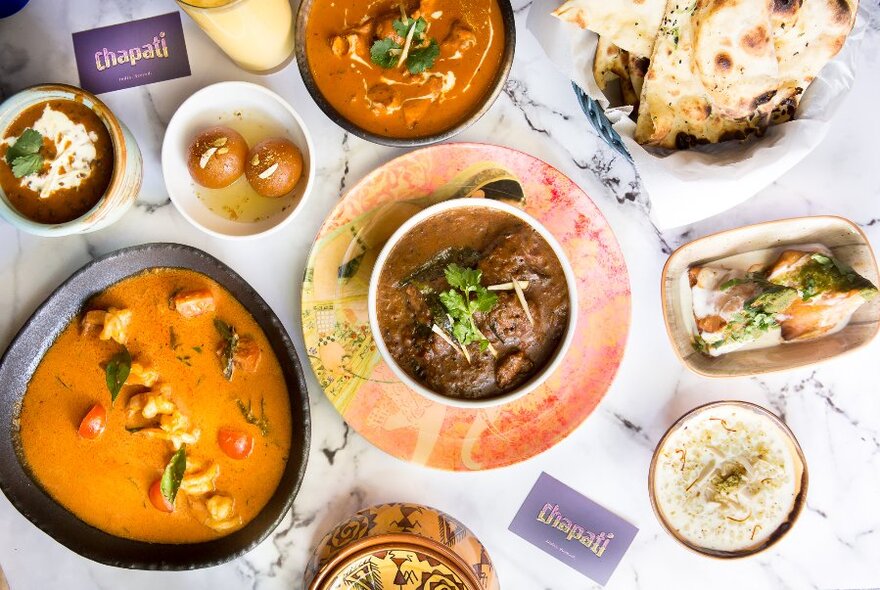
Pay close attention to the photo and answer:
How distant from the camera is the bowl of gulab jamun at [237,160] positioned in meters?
2.40

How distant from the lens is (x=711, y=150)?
2.47 meters

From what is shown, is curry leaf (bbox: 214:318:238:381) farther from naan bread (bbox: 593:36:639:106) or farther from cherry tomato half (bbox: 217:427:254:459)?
naan bread (bbox: 593:36:639:106)

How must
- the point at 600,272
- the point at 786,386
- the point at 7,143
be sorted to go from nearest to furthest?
the point at 7,143 → the point at 600,272 → the point at 786,386

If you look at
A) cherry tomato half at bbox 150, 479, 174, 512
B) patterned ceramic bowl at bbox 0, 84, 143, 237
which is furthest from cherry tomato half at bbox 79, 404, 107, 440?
patterned ceramic bowl at bbox 0, 84, 143, 237

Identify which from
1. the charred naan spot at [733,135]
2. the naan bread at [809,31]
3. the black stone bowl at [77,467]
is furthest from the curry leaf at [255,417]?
the naan bread at [809,31]

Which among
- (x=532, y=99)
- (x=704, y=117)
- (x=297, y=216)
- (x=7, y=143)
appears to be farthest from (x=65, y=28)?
(x=704, y=117)

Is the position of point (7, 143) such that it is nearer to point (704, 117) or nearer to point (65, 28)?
point (65, 28)

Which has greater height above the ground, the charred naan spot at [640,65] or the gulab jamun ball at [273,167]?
the charred naan spot at [640,65]

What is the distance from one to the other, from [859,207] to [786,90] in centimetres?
64

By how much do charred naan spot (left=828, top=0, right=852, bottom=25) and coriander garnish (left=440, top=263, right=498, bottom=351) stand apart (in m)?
1.46

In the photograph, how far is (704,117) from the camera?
7.91 feet

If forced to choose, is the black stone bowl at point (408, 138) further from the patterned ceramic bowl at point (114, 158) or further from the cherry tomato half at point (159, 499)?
the cherry tomato half at point (159, 499)

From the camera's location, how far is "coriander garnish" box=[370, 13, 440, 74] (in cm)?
229

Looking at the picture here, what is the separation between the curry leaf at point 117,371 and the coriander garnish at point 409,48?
4.68ft
